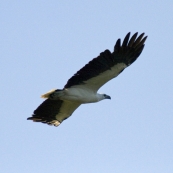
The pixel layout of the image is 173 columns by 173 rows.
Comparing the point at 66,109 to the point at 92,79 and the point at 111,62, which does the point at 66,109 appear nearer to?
the point at 92,79

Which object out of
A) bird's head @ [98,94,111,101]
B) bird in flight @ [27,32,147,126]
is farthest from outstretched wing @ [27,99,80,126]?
bird's head @ [98,94,111,101]

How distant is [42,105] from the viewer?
26.0 m

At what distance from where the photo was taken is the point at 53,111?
26.4m

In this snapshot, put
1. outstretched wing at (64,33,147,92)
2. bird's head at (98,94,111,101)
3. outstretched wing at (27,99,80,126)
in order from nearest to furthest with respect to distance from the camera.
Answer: outstretched wing at (64,33,147,92) → bird's head at (98,94,111,101) → outstretched wing at (27,99,80,126)

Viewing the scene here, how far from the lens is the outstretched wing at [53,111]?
26.1 meters

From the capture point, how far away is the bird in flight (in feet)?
79.5

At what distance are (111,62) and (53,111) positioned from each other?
3372mm

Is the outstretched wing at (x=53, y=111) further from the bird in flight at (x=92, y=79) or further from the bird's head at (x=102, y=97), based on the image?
the bird's head at (x=102, y=97)

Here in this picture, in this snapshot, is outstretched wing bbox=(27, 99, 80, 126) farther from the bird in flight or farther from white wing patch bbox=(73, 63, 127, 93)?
white wing patch bbox=(73, 63, 127, 93)

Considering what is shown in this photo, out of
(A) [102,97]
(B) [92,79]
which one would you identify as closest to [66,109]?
(A) [102,97]

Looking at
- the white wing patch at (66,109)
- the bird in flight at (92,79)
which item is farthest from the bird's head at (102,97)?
the white wing patch at (66,109)

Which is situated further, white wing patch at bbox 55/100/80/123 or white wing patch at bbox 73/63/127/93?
white wing patch at bbox 55/100/80/123

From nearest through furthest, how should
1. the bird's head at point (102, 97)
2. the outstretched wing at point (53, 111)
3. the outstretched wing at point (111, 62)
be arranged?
the outstretched wing at point (111, 62) → the bird's head at point (102, 97) → the outstretched wing at point (53, 111)

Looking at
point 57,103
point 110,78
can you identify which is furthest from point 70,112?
point 110,78
